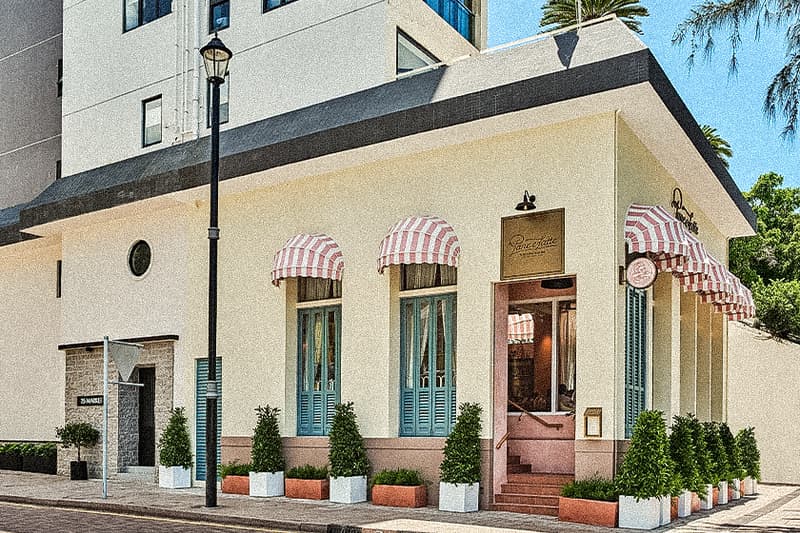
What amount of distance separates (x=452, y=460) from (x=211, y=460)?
12.0 feet

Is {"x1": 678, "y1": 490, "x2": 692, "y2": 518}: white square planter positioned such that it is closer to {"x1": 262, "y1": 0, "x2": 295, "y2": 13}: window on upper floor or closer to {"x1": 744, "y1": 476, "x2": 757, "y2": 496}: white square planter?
{"x1": 744, "y1": 476, "x2": 757, "y2": 496}: white square planter

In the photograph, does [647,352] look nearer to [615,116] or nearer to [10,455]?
[615,116]

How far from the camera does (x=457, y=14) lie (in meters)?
22.3

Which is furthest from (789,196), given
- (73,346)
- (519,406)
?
(73,346)

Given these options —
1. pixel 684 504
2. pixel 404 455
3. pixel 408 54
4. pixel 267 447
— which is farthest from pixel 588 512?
pixel 408 54

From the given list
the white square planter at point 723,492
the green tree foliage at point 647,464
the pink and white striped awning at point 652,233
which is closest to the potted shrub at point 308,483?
the green tree foliage at point 647,464

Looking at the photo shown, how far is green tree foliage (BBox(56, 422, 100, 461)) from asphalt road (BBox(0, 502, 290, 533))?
544cm

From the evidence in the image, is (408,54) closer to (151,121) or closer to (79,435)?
(151,121)

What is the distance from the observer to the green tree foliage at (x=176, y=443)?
782 inches

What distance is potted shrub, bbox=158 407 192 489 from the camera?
1978 cm

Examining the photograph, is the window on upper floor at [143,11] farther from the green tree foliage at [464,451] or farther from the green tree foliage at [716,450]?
the green tree foliage at [716,450]

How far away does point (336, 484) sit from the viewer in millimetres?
16922

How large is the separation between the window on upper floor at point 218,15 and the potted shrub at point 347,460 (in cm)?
928

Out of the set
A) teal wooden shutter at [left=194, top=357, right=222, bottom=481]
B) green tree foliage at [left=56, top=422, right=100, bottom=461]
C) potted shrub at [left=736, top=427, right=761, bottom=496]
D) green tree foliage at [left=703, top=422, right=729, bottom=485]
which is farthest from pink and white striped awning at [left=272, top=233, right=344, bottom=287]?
potted shrub at [left=736, top=427, right=761, bottom=496]
